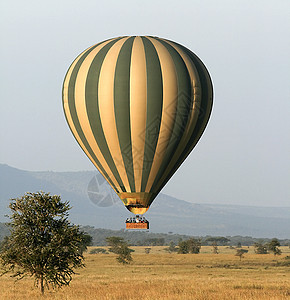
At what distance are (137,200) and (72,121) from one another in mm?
6548

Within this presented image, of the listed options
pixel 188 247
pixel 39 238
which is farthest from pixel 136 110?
pixel 188 247

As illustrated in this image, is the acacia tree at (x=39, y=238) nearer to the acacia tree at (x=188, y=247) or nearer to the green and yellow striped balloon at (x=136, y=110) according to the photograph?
the green and yellow striped balloon at (x=136, y=110)

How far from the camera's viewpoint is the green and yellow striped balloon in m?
36.7

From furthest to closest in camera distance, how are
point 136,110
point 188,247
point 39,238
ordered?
point 188,247 → point 136,110 → point 39,238

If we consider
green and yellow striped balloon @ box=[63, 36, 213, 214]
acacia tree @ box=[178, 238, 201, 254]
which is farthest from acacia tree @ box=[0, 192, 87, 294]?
acacia tree @ box=[178, 238, 201, 254]

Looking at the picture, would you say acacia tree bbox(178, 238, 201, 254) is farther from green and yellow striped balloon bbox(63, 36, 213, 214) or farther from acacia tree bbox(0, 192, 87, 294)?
acacia tree bbox(0, 192, 87, 294)

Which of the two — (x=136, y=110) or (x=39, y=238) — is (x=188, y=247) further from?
(x=136, y=110)

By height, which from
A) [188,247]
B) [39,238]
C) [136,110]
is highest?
[136,110]

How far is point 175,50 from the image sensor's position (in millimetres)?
38250

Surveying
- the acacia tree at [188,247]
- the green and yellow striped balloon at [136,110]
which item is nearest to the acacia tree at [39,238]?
the green and yellow striped balloon at [136,110]

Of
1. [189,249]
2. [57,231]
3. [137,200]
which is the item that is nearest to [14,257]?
[57,231]

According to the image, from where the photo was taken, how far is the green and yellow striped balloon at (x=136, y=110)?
36.7 meters

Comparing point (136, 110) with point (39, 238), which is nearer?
point (39, 238)

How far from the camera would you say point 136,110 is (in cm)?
3662
